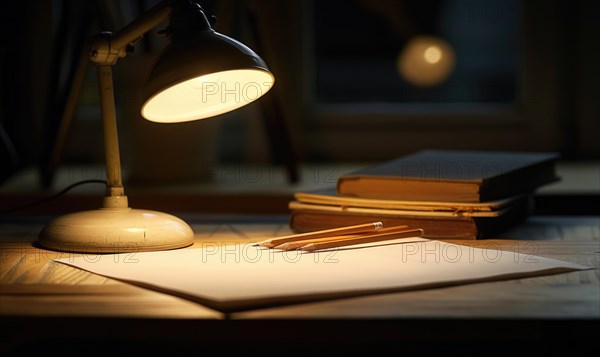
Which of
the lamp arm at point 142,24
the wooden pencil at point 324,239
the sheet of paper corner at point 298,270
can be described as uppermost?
the lamp arm at point 142,24

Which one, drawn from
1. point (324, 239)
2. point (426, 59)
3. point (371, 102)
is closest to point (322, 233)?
point (324, 239)

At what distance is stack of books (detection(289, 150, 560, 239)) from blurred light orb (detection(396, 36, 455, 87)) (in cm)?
164

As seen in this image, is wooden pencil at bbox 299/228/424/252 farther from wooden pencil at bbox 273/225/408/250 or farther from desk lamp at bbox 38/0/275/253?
desk lamp at bbox 38/0/275/253

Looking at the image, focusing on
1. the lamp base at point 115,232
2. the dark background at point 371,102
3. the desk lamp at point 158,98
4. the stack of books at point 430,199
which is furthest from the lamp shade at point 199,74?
the dark background at point 371,102

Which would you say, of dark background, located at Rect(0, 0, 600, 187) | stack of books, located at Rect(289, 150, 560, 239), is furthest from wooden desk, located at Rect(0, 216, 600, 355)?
dark background, located at Rect(0, 0, 600, 187)

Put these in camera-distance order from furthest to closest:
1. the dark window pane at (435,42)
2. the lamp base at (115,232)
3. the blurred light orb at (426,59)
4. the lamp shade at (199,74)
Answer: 1. the blurred light orb at (426,59)
2. the dark window pane at (435,42)
3. the lamp base at (115,232)
4. the lamp shade at (199,74)

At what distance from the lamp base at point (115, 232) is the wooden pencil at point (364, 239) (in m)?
0.16

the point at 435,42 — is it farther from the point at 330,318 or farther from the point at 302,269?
the point at 330,318

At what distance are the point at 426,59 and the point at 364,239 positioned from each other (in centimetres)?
199

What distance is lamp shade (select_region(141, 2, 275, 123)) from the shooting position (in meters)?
0.89

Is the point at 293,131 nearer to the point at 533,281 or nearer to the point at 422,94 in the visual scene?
the point at 422,94

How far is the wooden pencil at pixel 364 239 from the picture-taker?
3.23 feet

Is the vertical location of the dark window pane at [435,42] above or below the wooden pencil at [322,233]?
above

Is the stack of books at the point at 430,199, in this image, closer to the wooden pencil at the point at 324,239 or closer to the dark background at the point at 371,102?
the wooden pencil at the point at 324,239
